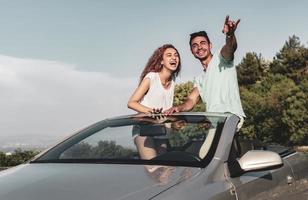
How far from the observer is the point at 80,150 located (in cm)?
429

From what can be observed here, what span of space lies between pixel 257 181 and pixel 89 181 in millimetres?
1388

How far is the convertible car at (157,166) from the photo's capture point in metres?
3.11

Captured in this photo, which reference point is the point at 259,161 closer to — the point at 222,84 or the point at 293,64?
the point at 222,84

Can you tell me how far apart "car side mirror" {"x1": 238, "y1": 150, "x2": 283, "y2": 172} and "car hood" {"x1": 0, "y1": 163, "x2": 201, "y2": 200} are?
1.43 feet

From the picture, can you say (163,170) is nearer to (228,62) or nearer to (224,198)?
(224,198)

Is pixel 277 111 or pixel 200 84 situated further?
pixel 277 111

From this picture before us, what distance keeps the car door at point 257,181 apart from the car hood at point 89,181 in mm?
392

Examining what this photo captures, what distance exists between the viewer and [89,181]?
3.22m

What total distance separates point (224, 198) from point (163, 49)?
2826mm

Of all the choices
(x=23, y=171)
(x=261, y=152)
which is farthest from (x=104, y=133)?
(x=261, y=152)

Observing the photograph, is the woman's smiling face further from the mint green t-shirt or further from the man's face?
the mint green t-shirt

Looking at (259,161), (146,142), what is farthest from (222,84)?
(259,161)

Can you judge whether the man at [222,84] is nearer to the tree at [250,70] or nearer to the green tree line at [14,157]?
the green tree line at [14,157]

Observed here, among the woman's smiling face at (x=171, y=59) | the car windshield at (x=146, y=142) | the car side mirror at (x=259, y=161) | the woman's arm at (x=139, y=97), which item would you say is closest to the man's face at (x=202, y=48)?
the woman's smiling face at (x=171, y=59)
